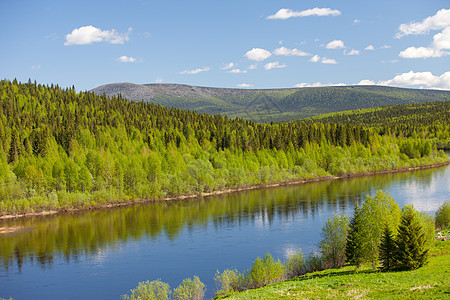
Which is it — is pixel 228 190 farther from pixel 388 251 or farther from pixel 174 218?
pixel 388 251

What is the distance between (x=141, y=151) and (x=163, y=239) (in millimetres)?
68896

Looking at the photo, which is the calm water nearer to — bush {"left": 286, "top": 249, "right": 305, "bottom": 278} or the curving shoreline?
the curving shoreline

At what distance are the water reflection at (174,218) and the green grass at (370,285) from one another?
30.9 m

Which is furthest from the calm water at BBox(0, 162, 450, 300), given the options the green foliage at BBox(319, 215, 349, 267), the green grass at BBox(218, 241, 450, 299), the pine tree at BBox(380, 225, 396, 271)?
the pine tree at BBox(380, 225, 396, 271)

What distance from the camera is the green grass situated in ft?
89.5

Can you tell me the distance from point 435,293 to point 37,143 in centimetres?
10826

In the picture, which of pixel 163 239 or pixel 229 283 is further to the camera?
pixel 163 239

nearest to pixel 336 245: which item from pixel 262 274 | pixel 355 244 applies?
pixel 355 244

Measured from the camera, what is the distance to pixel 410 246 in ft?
117

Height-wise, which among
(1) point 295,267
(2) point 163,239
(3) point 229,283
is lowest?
→ (2) point 163,239

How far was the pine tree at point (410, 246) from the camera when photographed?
35094mm

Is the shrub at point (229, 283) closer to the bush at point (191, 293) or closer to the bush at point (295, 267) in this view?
the bush at point (191, 293)

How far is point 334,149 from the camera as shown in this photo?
153875mm

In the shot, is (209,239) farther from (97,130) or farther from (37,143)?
(97,130)
